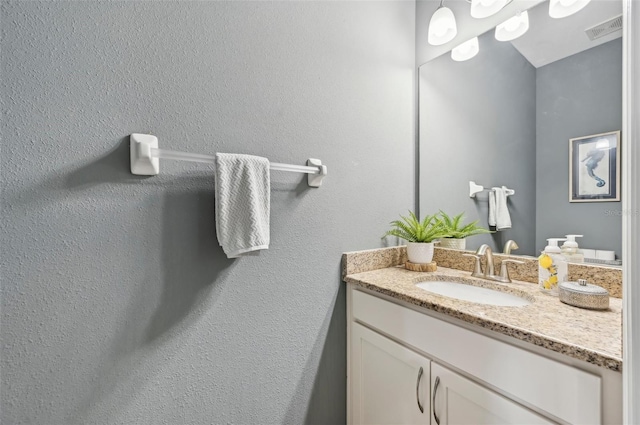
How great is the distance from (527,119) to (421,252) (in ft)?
2.26

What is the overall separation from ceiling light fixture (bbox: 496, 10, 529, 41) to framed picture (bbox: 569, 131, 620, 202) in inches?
20.2

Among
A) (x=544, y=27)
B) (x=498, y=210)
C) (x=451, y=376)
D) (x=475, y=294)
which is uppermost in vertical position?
(x=544, y=27)

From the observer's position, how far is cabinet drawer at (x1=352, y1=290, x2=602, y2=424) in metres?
0.56

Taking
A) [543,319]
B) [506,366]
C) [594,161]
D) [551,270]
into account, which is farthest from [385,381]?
[594,161]

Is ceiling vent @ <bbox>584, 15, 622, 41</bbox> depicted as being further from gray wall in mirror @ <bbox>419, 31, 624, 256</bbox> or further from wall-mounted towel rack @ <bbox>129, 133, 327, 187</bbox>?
wall-mounted towel rack @ <bbox>129, 133, 327, 187</bbox>

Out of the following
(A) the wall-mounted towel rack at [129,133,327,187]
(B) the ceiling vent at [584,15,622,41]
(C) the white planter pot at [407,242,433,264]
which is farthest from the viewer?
(C) the white planter pot at [407,242,433,264]

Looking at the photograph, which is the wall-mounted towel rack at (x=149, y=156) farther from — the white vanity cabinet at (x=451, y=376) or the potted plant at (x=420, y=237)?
the potted plant at (x=420, y=237)

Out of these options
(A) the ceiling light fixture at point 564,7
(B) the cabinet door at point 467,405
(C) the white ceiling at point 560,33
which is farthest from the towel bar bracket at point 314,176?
(A) the ceiling light fixture at point 564,7

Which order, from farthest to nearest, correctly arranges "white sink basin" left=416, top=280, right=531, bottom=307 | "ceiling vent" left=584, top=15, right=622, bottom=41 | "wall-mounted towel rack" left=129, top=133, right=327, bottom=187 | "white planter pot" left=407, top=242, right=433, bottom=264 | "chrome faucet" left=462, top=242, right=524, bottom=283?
"white planter pot" left=407, top=242, right=433, bottom=264
"chrome faucet" left=462, top=242, right=524, bottom=283
"white sink basin" left=416, top=280, right=531, bottom=307
"ceiling vent" left=584, top=15, right=622, bottom=41
"wall-mounted towel rack" left=129, top=133, right=327, bottom=187

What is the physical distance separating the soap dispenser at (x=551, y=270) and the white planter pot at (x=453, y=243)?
0.35 meters

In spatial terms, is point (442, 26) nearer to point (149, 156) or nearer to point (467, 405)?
point (149, 156)

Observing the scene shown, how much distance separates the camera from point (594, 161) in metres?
0.90

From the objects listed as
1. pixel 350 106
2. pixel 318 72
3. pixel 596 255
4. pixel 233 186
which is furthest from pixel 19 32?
pixel 596 255

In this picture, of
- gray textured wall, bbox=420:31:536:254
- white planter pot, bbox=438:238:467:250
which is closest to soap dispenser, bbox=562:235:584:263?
gray textured wall, bbox=420:31:536:254
